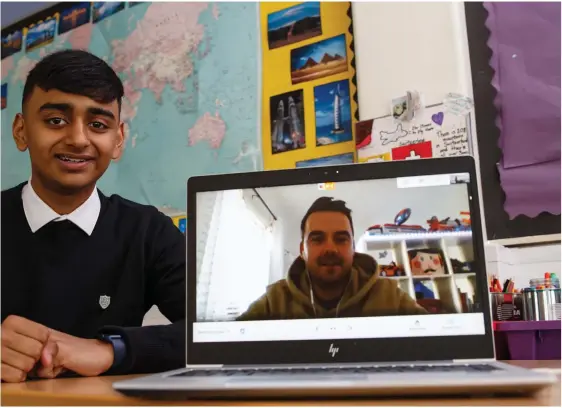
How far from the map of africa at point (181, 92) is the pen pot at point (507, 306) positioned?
70cm

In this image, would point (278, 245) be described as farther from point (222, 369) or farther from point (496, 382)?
point (496, 382)

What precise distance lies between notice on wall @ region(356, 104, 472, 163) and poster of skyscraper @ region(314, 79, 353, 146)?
5cm

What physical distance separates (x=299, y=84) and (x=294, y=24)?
6.7 inches

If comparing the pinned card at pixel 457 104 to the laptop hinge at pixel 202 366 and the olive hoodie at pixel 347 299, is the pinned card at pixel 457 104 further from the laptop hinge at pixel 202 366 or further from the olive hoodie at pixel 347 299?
the laptop hinge at pixel 202 366

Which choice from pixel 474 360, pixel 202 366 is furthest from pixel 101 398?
pixel 474 360

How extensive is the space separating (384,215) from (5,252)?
2.25 ft

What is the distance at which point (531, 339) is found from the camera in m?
0.78

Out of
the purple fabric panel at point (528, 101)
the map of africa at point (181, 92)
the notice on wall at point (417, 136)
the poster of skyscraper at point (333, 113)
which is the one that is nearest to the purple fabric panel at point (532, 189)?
the purple fabric panel at point (528, 101)

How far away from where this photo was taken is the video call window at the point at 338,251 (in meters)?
0.62

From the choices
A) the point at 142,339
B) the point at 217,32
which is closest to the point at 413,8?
the point at 217,32

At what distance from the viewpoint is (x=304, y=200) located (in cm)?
68

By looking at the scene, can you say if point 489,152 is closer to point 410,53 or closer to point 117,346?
point 410,53

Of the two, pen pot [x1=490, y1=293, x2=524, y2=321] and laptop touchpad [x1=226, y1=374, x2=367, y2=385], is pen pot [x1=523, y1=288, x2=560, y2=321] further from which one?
laptop touchpad [x1=226, y1=374, x2=367, y2=385]

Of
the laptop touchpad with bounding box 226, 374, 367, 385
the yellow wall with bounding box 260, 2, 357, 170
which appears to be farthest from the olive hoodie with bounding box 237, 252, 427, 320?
the yellow wall with bounding box 260, 2, 357, 170
